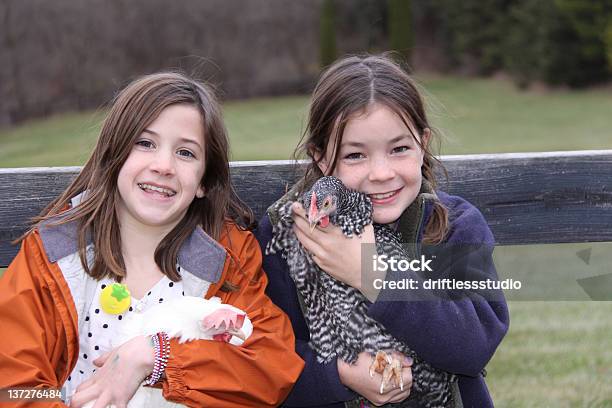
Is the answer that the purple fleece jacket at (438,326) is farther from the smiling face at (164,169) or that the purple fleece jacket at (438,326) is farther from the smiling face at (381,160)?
the smiling face at (164,169)

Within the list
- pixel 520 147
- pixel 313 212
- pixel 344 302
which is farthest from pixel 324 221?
pixel 520 147

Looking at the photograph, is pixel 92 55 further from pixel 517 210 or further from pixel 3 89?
pixel 517 210

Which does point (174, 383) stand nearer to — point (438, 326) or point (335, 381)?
point (335, 381)

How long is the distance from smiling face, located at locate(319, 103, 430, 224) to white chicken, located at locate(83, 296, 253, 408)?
0.65 meters

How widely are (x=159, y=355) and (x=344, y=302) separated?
0.68m

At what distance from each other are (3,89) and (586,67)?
22025mm

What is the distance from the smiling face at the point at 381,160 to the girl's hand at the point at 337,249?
0.45 feet

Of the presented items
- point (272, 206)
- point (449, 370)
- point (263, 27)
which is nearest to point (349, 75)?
point (272, 206)

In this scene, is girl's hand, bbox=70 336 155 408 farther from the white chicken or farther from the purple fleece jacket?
the purple fleece jacket

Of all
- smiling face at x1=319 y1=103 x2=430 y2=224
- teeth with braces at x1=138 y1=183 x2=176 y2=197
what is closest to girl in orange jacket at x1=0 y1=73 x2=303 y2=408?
teeth with braces at x1=138 y1=183 x2=176 y2=197

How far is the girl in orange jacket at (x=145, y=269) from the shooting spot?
107 inches

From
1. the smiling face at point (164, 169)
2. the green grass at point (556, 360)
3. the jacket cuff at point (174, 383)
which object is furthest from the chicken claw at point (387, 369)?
the green grass at point (556, 360)

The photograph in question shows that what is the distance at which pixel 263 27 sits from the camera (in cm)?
3650

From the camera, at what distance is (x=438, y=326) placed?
279 cm
